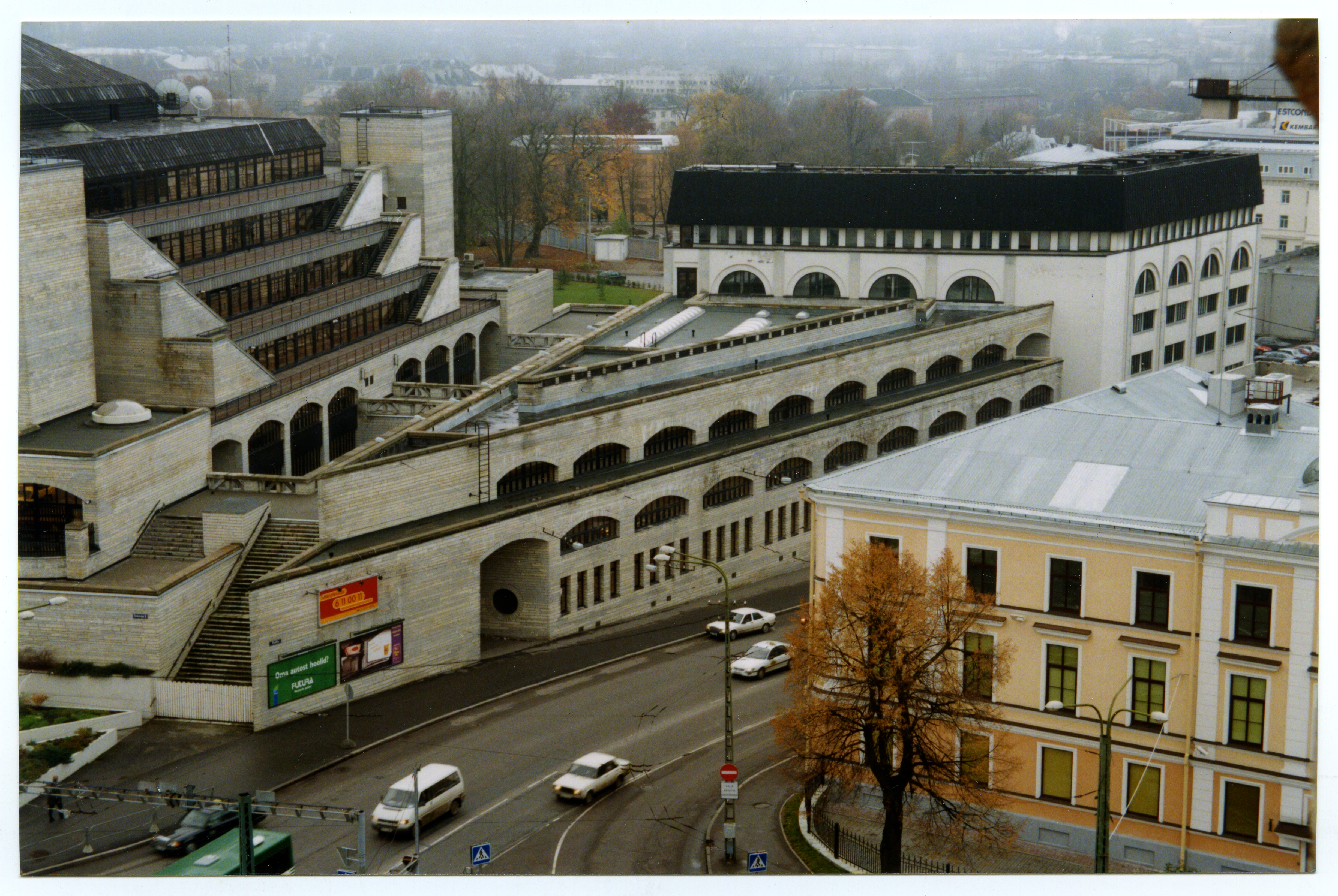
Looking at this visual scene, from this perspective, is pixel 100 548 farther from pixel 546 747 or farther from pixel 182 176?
pixel 182 176

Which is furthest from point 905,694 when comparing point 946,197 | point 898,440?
point 946,197

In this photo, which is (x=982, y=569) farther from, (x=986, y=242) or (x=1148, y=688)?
(x=986, y=242)

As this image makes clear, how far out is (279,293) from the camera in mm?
88812

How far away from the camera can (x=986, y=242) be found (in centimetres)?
10094

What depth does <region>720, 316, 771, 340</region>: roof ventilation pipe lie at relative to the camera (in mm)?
89750

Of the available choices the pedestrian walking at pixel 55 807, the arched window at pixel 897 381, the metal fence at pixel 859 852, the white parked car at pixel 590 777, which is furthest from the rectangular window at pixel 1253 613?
the arched window at pixel 897 381

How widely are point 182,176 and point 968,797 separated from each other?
186 ft

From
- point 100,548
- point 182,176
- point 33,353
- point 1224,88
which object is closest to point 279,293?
point 182,176

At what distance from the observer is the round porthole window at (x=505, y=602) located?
67.8 meters

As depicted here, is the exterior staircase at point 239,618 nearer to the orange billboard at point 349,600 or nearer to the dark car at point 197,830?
the orange billboard at point 349,600

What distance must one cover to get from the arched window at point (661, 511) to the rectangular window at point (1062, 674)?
2767cm

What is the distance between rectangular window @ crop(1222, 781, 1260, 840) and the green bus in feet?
86.3

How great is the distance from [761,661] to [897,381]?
32.8 metres

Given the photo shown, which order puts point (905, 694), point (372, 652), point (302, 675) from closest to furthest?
1. point (905, 694)
2. point (302, 675)
3. point (372, 652)
